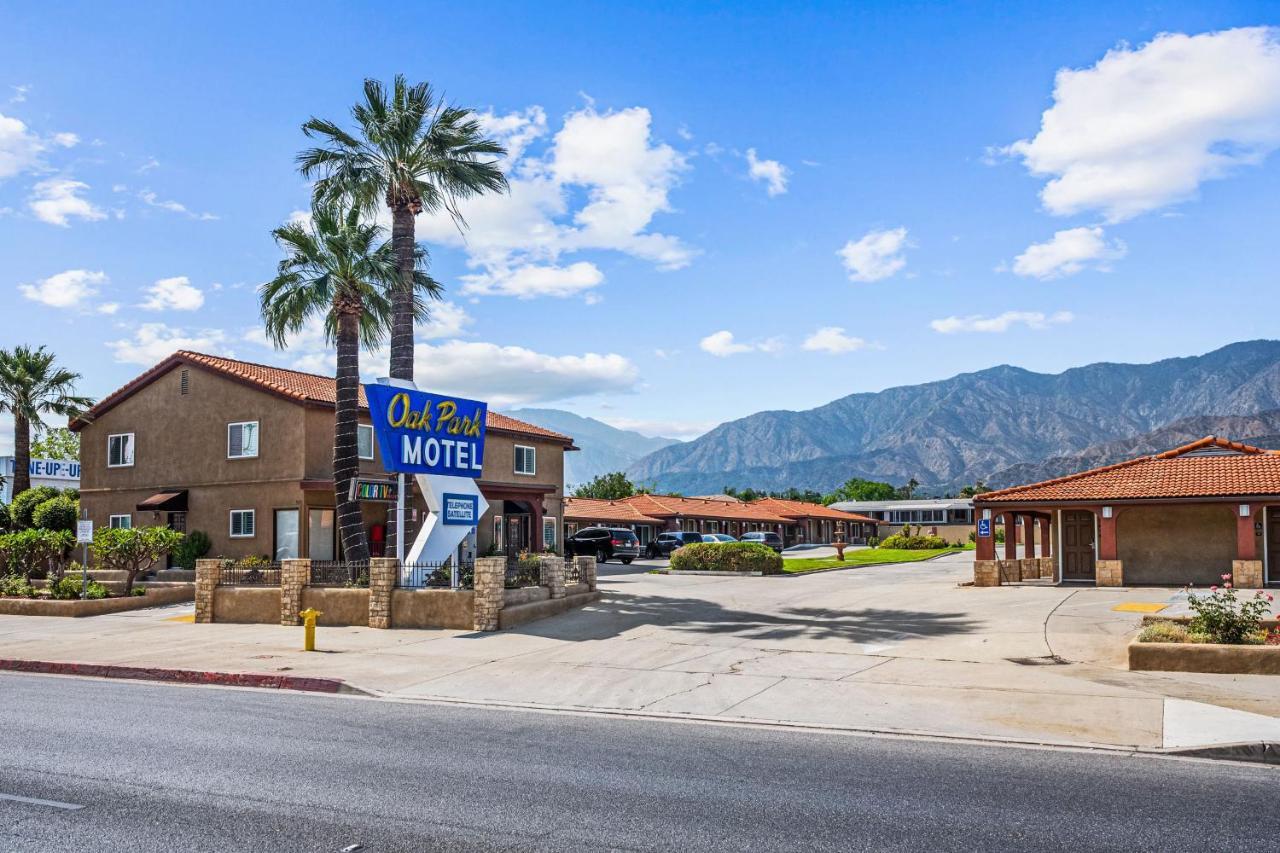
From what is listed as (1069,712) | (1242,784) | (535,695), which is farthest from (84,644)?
(1242,784)

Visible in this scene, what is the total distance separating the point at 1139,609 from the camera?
71.3 ft

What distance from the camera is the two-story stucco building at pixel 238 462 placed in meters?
33.0

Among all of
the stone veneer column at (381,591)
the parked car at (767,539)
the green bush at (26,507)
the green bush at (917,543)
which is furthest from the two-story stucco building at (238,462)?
the green bush at (917,543)

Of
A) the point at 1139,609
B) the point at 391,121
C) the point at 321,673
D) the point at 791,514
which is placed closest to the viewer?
the point at 321,673

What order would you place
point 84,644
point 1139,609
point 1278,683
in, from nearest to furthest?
1. point 1278,683
2. point 84,644
3. point 1139,609

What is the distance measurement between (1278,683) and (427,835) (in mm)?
11713

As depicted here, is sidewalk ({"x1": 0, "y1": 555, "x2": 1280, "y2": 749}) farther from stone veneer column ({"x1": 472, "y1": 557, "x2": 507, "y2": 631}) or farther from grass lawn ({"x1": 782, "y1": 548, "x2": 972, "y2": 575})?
grass lawn ({"x1": 782, "y1": 548, "x2": 972, "y2": 575})

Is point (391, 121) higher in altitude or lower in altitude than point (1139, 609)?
higher

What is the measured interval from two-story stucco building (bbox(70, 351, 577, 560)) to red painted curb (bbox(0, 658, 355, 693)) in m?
14.7

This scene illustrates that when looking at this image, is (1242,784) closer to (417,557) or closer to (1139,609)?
(1139,609)

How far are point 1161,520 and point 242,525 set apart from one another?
2958 cm

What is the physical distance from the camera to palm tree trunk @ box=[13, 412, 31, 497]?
44562 mm

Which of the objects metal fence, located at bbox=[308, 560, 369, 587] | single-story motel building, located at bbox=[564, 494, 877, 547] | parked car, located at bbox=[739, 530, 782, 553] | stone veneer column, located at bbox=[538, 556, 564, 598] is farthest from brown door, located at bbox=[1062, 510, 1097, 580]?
single-story motel building, located at bbox=[564, 494, 877, 547]

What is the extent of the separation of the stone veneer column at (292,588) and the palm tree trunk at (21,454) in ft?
95.6
